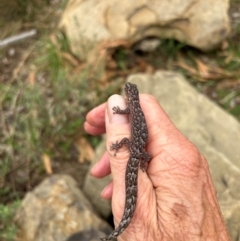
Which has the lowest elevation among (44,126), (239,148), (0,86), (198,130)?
(239,148)

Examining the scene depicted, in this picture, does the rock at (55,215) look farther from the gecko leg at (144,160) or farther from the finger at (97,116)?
the gecko leg at (144,160)

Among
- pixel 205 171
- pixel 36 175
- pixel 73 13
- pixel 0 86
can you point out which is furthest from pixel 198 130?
pixel 0 86

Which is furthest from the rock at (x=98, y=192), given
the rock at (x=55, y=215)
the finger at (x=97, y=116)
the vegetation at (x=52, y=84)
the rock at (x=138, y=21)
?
the rock at (x=138, y=21)

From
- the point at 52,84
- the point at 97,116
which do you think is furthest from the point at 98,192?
the point at 52,84

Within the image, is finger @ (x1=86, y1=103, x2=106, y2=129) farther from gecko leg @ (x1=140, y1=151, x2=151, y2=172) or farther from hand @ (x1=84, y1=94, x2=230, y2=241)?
gecko leg @ (x1=140, y1=151, x2=151, y2=172)

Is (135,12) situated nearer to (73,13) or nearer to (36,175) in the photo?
(73,13)
